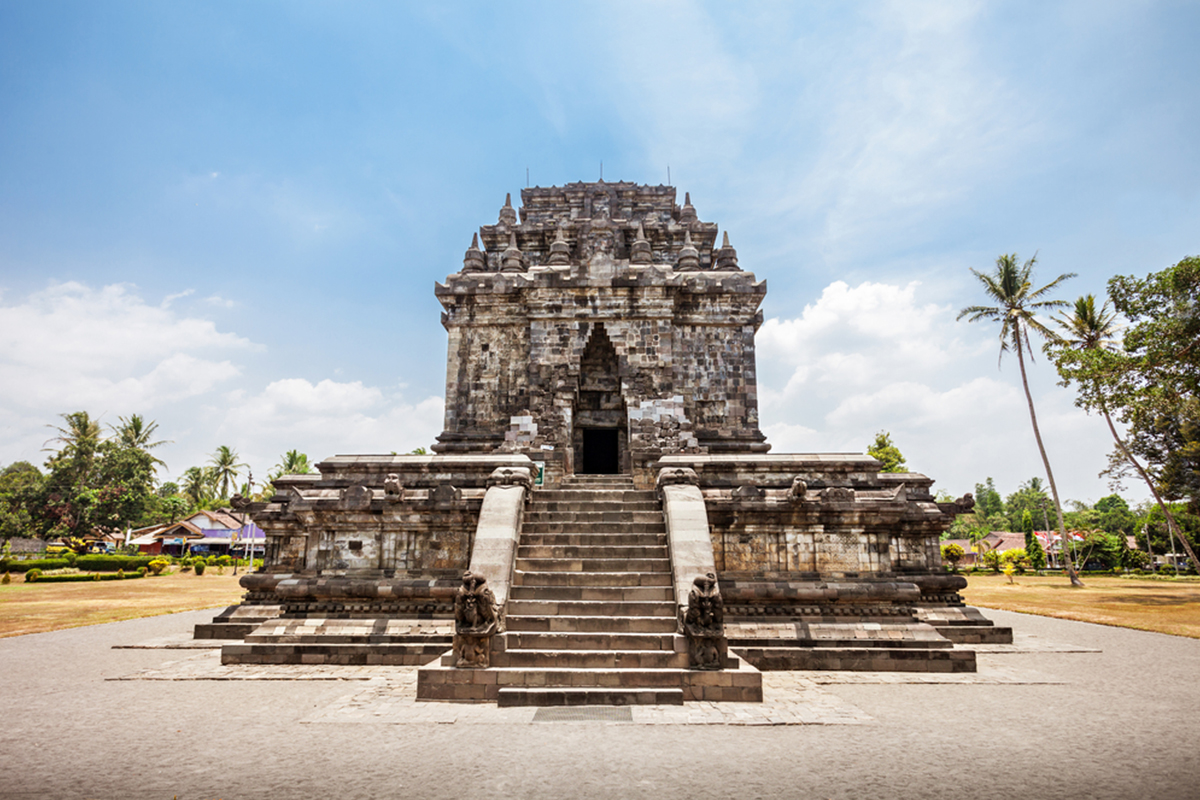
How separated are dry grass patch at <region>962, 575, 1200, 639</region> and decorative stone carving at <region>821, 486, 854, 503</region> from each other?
9.82 metres

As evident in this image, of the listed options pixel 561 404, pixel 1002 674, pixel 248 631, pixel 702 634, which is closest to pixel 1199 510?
pixel 1002 674

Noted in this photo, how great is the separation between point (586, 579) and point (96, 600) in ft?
70.9

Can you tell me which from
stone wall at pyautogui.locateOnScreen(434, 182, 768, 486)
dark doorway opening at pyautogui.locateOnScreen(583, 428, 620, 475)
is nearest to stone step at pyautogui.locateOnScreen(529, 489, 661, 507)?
stone wall at pyautogui.locateOnScreen(434, 182, 768, 486)

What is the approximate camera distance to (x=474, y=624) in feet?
25.1

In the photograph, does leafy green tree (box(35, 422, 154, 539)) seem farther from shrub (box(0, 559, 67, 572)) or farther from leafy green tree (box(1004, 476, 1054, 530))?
leafy green tree (box(1004, 476, 1054, 530))

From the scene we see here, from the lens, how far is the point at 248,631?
38.5 feet

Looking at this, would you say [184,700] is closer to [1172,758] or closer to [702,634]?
[702,634]

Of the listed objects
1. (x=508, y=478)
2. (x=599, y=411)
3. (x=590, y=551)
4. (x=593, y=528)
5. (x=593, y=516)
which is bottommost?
(x=590, y=551)

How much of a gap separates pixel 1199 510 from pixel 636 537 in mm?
33662

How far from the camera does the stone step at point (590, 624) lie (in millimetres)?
8320

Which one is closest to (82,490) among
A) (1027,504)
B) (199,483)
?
(199,483)

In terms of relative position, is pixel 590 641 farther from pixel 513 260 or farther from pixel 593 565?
pixel 513 260

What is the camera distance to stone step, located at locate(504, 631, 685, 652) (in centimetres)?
799

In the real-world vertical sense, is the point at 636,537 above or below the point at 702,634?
above
